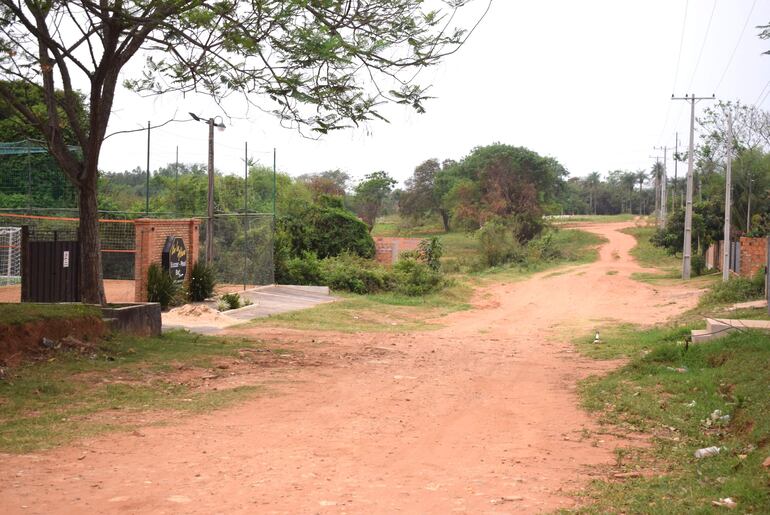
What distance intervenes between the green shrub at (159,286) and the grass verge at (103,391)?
20.8ft

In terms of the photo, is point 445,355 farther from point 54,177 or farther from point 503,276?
point 503,276

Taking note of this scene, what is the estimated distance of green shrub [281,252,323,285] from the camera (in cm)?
3150

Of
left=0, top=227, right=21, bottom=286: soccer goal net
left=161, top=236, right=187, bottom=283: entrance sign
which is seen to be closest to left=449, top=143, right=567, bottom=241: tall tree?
left=0, top=227, right=21, bottom=286: soccer goal net

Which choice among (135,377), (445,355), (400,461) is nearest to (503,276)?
(445,355)

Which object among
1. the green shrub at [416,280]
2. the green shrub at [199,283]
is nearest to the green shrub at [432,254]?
the green shrub at [416,280]

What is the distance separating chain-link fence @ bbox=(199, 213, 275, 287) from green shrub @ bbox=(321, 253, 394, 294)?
3120 millimetres

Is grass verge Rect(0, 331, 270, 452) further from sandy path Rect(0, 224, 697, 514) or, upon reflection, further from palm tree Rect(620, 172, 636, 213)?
palm tree Rect(620, 172, 636, 213)

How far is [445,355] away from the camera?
15.9 meters

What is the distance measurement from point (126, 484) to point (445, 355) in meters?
9.94

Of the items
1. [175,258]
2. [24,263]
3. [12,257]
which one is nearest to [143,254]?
[175,258]

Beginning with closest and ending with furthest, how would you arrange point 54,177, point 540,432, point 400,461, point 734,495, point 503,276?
point 734,495, point 400,461, point 540,432, point 54,177, point 503,276

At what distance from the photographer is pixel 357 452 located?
25.5 feet

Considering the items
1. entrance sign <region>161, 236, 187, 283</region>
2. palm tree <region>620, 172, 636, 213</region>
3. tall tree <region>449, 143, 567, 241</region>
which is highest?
palm tree <region>620, 172, 636, 213</region>

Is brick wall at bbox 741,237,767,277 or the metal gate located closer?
the metal gate
